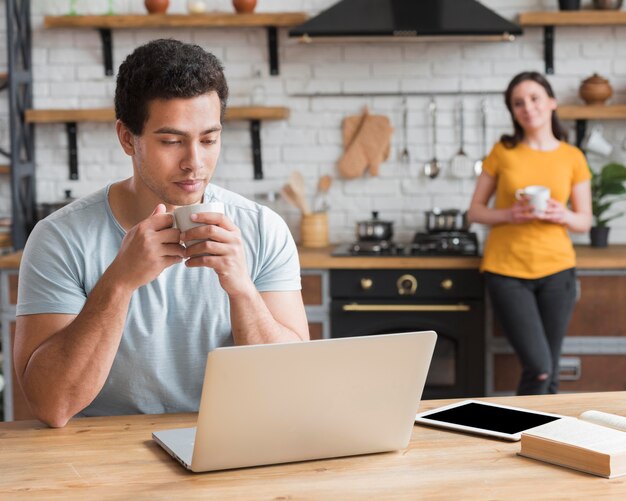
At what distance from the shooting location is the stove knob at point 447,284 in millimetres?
4129

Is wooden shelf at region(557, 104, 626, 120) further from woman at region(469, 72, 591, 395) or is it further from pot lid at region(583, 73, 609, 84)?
woman at region(469, 72, 591, 395)

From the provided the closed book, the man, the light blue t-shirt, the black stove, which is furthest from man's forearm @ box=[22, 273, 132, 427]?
the black stove

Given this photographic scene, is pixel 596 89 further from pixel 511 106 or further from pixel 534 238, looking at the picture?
pixel 534 238

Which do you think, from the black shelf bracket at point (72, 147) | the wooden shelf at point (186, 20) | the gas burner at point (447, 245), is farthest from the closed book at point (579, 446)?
the black shelf bracket at point (72, 147)

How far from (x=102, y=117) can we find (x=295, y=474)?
337 centimetres

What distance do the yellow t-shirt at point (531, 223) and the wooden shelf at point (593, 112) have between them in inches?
17.2

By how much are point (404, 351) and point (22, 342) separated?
32.1 inches

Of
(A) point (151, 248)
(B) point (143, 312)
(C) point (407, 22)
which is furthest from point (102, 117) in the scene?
(A) point (151, 248)

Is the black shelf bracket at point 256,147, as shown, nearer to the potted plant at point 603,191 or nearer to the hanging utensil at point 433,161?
the hanging utensil at point 433,161

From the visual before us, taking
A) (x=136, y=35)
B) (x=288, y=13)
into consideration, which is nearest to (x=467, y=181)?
(x=288, y=13)

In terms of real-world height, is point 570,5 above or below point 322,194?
above

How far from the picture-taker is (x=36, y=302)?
197 cm

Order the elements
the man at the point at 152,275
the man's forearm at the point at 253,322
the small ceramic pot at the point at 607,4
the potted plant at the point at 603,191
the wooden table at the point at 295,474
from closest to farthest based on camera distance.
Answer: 1. the wooden table at the point at 295,474
2. the man at the point at 152,275
3. the man's forearm at the point at 253,322
4. the potted plant at the point at 603,191
5. the small ceramic pot at the point at 607,4

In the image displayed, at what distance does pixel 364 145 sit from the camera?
475cm
